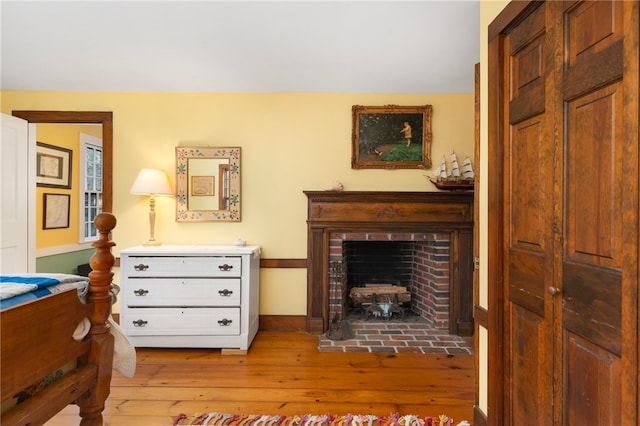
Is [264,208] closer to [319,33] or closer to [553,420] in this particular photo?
[319,33]

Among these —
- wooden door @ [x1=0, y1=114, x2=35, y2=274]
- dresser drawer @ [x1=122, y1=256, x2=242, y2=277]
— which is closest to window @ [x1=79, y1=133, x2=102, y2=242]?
wooden door @ [x1=0, y1=114, x2=35, y2=274]

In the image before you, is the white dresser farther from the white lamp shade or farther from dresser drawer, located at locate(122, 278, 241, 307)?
the white lamp shade

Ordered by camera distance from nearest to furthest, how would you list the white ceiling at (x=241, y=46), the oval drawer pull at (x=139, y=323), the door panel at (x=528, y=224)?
1. the door panel at (x=528, y=224)
2. the white ceiling at (x=241, y=46)
3. the oval drawer pull at (x=139, y=323)

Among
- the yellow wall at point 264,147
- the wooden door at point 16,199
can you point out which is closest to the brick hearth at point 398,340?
the yellow wall at point 264,147

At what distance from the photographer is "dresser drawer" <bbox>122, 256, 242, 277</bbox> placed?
2.90 metres

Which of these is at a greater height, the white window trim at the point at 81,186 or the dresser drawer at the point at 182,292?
the white window trim at the point at 81,186

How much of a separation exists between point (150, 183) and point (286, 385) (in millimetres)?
2141

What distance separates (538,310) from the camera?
1.42 m

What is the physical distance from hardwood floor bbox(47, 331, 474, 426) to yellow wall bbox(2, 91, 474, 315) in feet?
2.51

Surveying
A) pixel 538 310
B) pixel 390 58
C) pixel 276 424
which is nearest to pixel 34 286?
pixel 276 424

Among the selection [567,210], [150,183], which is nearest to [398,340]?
[567,210]

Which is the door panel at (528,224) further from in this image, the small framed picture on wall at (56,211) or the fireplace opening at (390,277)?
the small framed picture on wall at (56,211)

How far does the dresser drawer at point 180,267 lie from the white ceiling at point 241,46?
1659mm

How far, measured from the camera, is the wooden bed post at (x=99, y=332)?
150 cm
